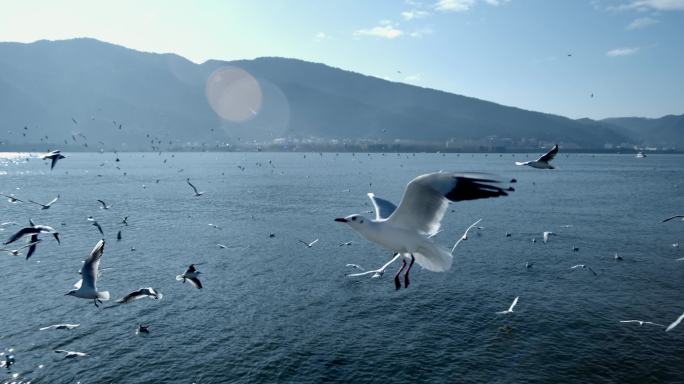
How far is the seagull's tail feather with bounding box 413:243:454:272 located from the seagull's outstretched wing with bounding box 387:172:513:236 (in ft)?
1.32

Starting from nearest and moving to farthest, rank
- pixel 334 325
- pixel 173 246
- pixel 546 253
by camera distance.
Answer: pixel 334 325
pixel 546 253
pixel 173 246

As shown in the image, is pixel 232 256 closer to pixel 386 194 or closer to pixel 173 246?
pixel 173 246

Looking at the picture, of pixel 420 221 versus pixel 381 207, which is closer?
pixel 420 221

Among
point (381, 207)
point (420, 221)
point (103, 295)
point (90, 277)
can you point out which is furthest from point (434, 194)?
point (90, 277)

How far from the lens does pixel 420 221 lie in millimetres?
9484

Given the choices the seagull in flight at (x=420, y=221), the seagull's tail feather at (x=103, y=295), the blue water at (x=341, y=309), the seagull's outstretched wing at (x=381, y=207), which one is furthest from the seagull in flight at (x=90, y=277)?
the seagull in flight at (x=420, y=221)

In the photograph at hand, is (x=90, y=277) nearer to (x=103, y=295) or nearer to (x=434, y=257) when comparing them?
(x=103, y=295)

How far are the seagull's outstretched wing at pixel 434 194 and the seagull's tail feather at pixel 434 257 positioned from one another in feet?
1.32

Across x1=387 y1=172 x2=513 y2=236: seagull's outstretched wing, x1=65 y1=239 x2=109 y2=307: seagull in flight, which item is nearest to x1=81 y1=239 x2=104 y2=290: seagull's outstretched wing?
x1=65 y1=239 x2=109 y2=307: seagull in flight

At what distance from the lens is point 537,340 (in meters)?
26.3

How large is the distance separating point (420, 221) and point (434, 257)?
1128 mm

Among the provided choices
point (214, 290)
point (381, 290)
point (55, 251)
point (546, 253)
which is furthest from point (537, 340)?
point (55, 251)

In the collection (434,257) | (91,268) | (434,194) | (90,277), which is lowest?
(90,277)

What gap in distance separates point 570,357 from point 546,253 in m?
22.0
